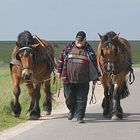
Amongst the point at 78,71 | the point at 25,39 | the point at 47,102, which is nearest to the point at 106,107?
the point at 78,71

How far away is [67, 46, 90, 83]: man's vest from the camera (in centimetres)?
1438

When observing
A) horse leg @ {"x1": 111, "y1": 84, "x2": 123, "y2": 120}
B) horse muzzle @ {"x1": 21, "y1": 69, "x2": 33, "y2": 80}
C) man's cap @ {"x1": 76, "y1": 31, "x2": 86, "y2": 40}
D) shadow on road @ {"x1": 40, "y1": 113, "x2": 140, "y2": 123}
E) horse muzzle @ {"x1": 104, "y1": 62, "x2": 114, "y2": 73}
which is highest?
man's cap @ {"x1": 76, "y1": 31, "x2": 86, "y2": 40}

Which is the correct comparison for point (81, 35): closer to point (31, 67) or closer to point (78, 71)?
point (78, 71)

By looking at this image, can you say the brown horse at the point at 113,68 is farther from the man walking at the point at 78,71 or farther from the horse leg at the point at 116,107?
the man walking at the point at 78,71

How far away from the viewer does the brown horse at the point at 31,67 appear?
1453cm

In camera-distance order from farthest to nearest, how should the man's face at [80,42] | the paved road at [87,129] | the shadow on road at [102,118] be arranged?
1. the shadow on road at [102,118]
2. the man's face at [80,42]
3. the paved road at [87,129]

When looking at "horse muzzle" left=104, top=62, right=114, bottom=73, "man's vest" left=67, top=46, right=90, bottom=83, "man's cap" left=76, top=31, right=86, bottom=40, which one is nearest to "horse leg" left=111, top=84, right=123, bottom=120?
"horse muzzle" left=104, top=62, right=114, bottom=73

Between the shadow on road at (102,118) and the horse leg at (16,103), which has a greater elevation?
the horse leg at (16,103)

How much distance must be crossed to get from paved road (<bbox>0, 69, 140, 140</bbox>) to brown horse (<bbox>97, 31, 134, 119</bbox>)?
0.35m

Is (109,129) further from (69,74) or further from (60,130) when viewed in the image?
(69,74)

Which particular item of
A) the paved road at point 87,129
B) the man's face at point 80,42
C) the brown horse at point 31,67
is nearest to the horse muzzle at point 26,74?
the brown horse at point 31,67

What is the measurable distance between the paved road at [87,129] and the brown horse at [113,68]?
35 cm

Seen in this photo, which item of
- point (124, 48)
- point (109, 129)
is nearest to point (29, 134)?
point (109, 129)

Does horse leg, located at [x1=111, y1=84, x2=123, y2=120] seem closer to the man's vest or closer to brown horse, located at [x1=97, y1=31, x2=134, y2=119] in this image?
brown horse, located at [x1=97, y1=31, x2=134, y2=119]
